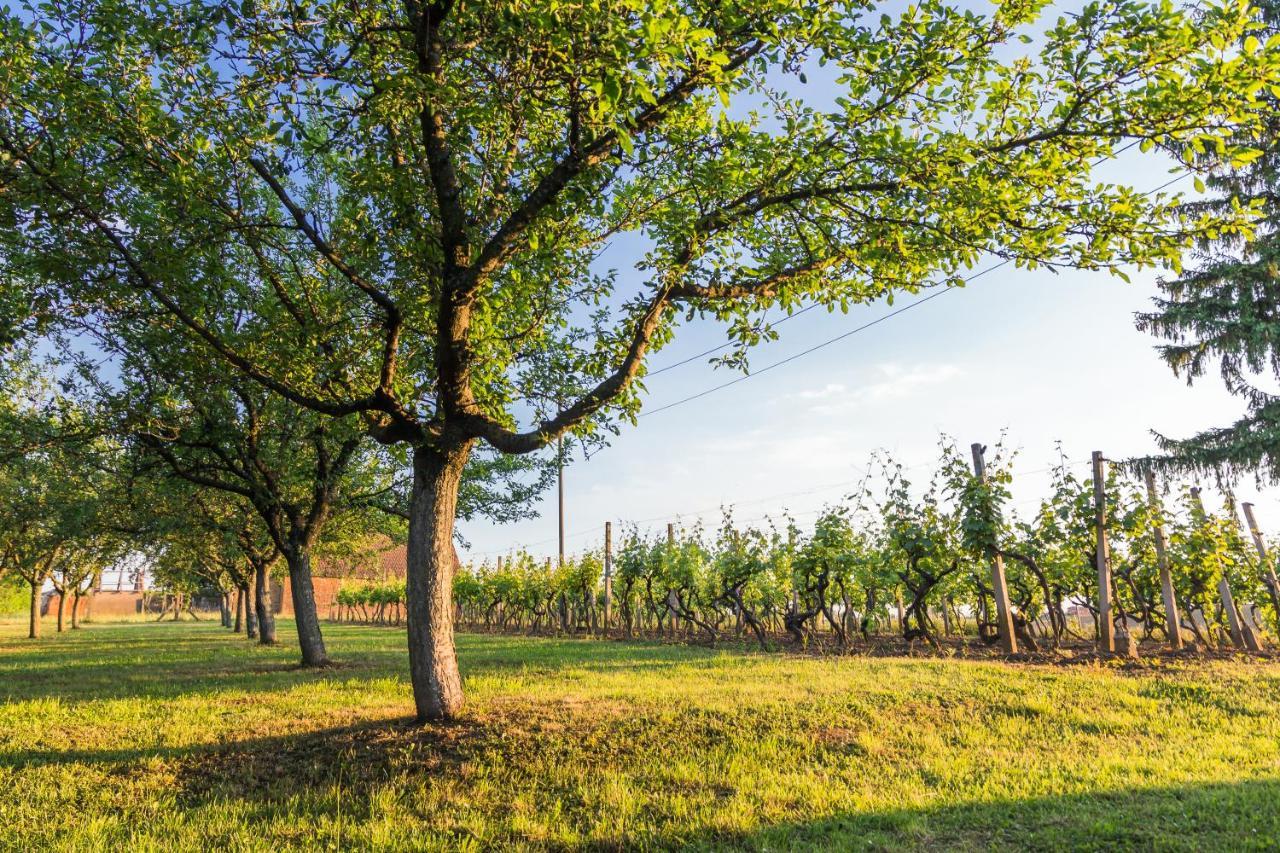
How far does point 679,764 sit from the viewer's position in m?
5.44

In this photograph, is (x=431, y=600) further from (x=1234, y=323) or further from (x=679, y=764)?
(x=1234, y=323)

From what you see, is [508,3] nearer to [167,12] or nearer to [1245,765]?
[167,12]

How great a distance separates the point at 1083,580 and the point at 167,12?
1653 centimetres

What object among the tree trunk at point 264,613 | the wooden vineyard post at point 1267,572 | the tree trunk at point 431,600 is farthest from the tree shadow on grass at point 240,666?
the wooden vineyard post at point 1267,572

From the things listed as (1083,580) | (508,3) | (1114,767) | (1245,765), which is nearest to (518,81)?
(508,3)

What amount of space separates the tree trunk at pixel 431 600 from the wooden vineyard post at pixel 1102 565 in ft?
32.8

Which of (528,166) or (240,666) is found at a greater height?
(528,166)

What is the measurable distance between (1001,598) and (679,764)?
27.4 feet

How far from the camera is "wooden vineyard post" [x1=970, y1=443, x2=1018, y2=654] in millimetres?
11062

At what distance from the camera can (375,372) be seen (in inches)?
340

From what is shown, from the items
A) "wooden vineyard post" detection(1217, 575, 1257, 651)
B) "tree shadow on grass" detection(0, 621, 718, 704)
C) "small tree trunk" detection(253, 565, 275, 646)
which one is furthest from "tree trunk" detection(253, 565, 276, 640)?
"wooden vineyard post" detection(1217, 575, 1257, 651)

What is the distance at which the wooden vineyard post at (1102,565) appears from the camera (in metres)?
10.5

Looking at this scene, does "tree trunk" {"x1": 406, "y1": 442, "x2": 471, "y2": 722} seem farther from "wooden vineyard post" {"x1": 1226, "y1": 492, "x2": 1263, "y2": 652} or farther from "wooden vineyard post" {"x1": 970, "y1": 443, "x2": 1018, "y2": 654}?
"wooden vineyard post" {"x1": 1226, "y1": 492, "x2": 1263, "y2": 652}

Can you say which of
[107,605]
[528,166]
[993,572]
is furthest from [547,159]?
[107,605]
